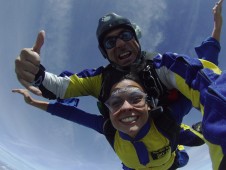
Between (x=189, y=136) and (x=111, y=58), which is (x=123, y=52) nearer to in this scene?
(x=111, y=58)

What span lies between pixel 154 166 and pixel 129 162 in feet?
1.21

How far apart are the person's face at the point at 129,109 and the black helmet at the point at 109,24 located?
898 millimetres

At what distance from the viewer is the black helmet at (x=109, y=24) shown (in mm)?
3363

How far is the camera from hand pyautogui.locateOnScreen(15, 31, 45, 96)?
2387 millimetres

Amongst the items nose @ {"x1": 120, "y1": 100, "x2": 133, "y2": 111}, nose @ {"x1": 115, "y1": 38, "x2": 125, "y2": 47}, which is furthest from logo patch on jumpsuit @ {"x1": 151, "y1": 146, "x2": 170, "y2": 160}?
nose @ {"x1": 115, "y1": 38, "x2": 125, "y2": 47}

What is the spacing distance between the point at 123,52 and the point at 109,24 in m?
0.41

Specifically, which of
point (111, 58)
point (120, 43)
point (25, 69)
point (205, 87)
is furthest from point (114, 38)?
point (205, 87)

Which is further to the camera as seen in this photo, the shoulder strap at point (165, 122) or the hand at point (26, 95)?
the hand at point (26, 95)

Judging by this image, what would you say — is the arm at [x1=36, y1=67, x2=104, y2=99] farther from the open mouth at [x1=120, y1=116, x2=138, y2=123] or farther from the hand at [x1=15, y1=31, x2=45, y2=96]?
the open mouth at [x1=120, y1=116, x2=138, y2=123]

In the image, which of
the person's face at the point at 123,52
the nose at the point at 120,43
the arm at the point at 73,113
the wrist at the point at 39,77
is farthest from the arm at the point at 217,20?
the wrist at the point at 39,77

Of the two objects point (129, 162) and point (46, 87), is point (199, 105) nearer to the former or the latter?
point (129, 162)

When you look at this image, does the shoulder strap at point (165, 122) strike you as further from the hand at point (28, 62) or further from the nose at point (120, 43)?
the hand at point (28, 62)

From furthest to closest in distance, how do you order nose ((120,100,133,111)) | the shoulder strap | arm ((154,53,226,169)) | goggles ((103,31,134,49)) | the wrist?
goggles ((103,31,134,49)) → the shoulder strap → the wrist → nose ((120,100,133,111)) → arm ((154,53,226,169))

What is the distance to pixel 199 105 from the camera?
6.40ft
